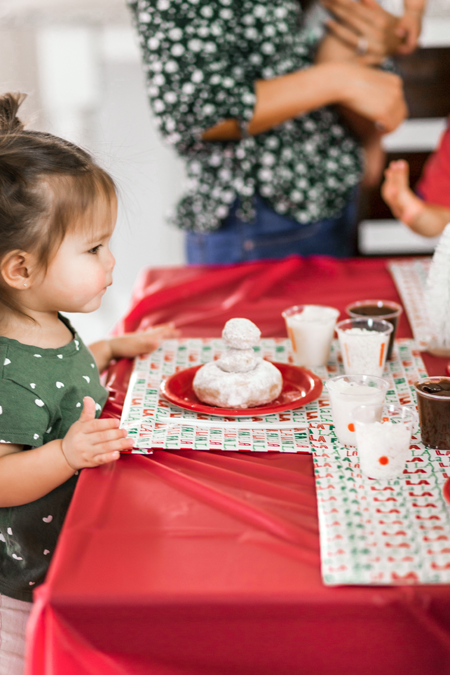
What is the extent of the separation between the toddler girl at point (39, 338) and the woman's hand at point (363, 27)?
1.08 metres

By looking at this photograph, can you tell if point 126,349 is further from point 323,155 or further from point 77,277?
point 323,155

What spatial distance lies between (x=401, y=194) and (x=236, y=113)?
0.46 m

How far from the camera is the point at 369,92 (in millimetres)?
1613

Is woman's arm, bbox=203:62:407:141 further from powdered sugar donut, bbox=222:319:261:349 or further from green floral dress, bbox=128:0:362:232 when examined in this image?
powdered sugar donut, bbox=222:319:261:349

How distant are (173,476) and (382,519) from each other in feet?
0.82

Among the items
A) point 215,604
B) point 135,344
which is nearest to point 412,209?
point 135,344

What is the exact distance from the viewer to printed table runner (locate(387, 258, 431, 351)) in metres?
1.23

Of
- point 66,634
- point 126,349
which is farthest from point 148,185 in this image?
point 66,634

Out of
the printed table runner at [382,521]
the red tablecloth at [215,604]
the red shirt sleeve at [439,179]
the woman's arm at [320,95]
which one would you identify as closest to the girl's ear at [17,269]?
the red tablecloth at [215,604]

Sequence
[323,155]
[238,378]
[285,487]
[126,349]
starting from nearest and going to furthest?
1. [285,487]
2. [238,378]
3. [126,349]
4. [323,155]

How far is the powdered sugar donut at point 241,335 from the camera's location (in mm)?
929

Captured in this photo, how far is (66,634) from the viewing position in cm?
58

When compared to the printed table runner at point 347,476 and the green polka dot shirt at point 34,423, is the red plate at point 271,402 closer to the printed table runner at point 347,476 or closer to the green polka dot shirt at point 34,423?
the printed table runner at point 347,476

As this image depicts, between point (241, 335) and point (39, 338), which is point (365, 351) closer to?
point (241, 335)
